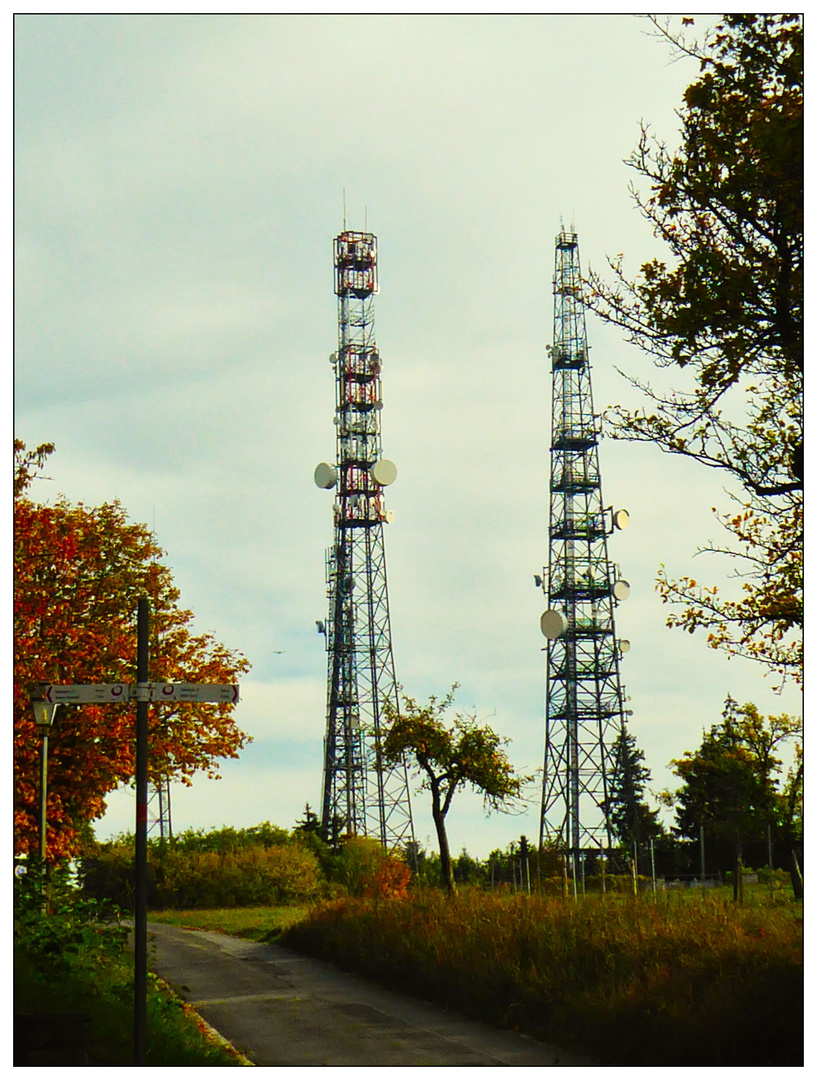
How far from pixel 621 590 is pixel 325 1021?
68.8 ft

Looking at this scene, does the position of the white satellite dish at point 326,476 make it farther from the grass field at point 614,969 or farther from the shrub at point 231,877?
the grass field at point 614,969

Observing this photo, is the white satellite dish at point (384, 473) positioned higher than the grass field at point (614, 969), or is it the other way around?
the white satellite dish at point (384, 473)

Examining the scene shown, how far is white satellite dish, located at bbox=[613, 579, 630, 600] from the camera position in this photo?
32.3m

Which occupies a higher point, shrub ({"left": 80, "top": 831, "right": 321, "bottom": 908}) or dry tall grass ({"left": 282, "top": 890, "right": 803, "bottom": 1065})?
dry tall grass ({"left": 282, "top": 890, "right": 803, "bottom": 1065})

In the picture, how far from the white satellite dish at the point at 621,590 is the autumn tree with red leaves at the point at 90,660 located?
13174 millimetres

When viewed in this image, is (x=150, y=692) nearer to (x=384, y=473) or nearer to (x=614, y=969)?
(x=614, y=969)

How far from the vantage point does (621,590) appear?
3256 cm

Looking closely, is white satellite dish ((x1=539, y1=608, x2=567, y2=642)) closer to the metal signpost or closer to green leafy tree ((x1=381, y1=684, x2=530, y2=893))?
green leafy tree ((x1=381, y1=684, x2=530, y2=893))

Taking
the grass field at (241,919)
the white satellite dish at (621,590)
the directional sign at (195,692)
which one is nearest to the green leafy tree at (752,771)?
the white satellite dish at (621,590)

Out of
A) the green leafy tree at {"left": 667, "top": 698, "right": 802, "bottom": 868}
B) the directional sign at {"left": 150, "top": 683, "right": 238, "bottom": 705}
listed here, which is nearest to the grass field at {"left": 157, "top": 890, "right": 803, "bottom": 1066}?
the directional sign at {"left": 150, "top": 683, "right": 238, "bottom": 705}

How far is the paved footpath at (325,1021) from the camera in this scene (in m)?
11.0

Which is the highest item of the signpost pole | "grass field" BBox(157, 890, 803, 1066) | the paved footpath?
the signpost pole

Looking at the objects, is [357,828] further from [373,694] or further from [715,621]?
[715,621]

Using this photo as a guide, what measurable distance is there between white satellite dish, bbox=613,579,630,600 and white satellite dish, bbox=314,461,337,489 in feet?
31.0
